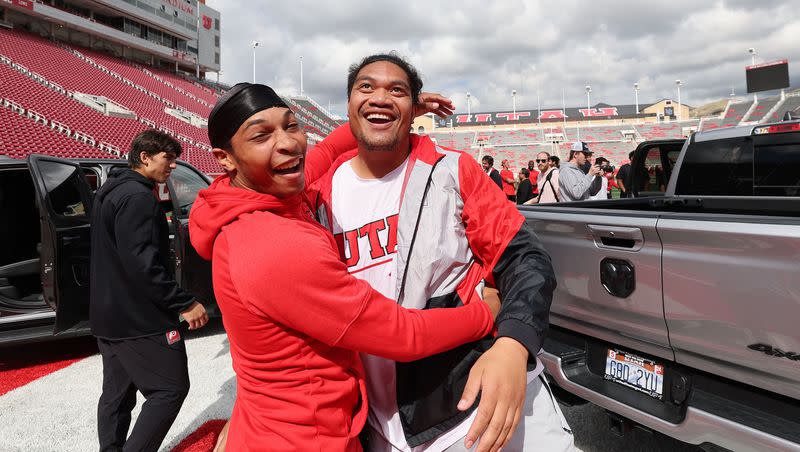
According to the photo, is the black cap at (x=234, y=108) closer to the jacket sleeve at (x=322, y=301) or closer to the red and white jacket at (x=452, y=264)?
the jacket sleeve at (x=322, y=301)

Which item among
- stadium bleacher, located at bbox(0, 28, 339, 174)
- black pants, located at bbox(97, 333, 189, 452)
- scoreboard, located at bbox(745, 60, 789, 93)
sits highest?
scoreboard, located at bbox(745, 60, 789, 93)

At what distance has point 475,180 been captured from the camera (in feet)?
4.63

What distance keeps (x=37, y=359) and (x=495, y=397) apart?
5.26m

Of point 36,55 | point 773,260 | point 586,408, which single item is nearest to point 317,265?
point 773,260

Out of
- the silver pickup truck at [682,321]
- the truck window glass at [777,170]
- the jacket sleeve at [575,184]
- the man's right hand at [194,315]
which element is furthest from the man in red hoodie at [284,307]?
the jacket sleeve at [575,184]

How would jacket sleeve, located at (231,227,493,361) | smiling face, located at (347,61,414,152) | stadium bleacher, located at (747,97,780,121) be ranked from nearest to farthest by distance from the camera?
jacket sleeve, located at (231,227,493,361), smiling face, located at (347,61,414,152), stadium bleacher, located at (747,97,780,121)

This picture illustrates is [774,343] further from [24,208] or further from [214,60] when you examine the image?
[214,60]

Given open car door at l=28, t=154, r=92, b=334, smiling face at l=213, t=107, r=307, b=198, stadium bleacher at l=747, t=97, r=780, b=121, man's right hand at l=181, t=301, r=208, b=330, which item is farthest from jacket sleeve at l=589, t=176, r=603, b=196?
stadium bleacher at l=747, t=97, r=780, b=121

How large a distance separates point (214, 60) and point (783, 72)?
60526 millimetres

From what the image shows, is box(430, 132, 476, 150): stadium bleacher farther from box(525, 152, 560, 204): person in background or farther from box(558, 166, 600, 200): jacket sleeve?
box(558, 166, 600, 200): jacket sleeve

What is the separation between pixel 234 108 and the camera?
3.77 feet

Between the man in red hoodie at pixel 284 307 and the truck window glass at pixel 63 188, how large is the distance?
3.24 m

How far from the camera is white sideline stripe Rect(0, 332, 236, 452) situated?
9.81 ft

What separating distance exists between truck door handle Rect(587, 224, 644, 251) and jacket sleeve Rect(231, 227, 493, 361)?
1273 millimetres
